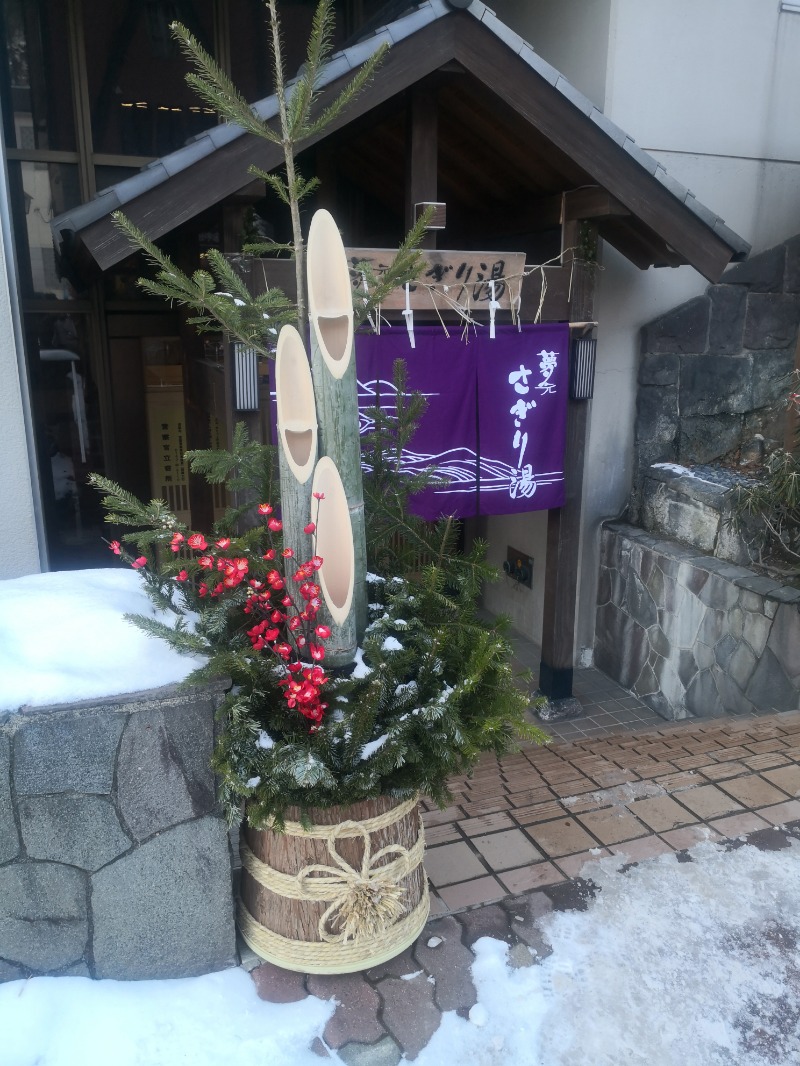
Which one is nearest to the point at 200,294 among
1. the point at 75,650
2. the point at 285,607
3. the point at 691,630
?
the point at 285,607

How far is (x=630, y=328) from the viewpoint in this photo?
24.7 ft

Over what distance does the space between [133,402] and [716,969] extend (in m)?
6.26

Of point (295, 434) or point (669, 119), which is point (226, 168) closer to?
point (295, 434)

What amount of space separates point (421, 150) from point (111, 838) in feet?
16.2

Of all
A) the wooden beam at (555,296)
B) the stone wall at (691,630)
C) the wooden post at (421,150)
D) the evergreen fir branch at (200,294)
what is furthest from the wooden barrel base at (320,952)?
the wooden post at (421,150)

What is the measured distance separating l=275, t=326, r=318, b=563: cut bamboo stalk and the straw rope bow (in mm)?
990

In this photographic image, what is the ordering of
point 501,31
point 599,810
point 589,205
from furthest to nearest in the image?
point 589,205 → point 501,31 → point 599,810

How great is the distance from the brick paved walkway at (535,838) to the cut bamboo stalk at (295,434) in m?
1.51

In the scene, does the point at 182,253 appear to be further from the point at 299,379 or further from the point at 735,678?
the point at 735,678

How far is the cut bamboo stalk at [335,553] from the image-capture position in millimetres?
2600

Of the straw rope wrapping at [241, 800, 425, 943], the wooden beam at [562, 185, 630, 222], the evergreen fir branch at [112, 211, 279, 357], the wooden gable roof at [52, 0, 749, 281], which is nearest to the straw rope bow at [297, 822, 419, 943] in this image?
the straw rope wrapping at [241, 800, 425, 943]

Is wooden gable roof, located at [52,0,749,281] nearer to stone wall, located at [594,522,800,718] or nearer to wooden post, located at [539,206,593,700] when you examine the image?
wooden post, located at [539,206,593,700]

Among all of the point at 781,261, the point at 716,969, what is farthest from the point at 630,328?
the point at 716,969

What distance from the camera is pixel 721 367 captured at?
24.8 ft
